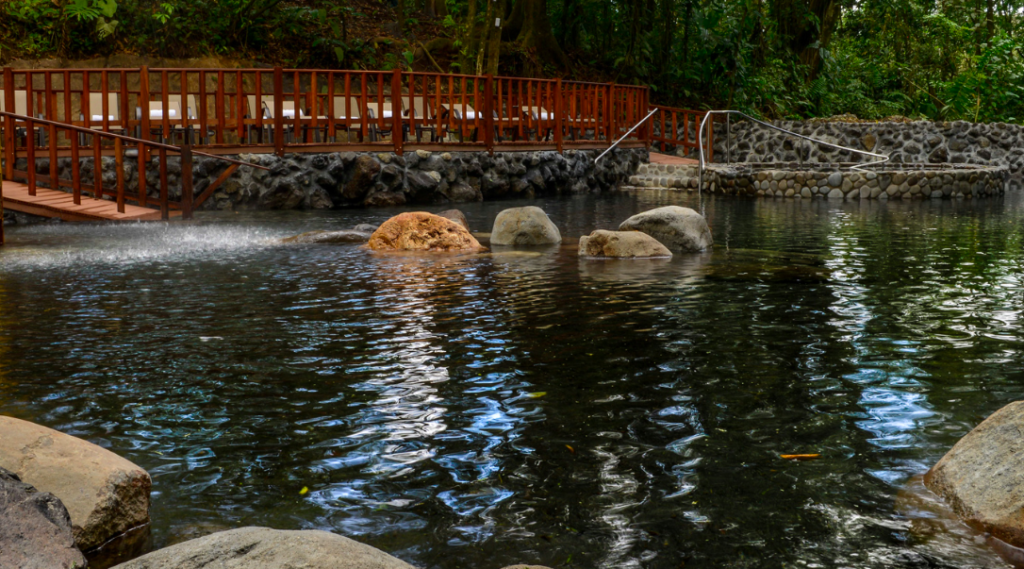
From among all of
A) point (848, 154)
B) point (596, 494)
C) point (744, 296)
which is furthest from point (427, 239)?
point (848, 154)

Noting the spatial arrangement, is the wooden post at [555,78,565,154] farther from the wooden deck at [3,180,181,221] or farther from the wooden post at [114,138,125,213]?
the wooden post at [114,138,125,213]

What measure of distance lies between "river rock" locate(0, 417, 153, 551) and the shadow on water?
143mm

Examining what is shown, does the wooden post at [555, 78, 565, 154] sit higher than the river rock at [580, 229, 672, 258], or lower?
higher

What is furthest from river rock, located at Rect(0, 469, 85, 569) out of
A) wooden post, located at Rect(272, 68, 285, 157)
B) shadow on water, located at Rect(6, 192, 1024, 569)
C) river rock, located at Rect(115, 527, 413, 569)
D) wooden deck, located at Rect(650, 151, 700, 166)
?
wooden deck, located at Rect(650, 151, 700, 166)

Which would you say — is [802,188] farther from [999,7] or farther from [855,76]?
[999,7]

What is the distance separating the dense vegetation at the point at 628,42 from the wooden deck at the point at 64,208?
9480mm

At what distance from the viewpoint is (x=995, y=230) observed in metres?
12.4

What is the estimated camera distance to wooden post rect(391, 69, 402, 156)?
15500mm

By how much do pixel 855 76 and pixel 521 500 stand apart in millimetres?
30593

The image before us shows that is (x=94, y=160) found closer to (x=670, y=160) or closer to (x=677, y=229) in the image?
(x=677, y=229)

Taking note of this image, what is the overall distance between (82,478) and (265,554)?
42.9 inches

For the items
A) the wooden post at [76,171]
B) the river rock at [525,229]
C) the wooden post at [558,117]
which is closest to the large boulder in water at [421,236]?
the river rock at [525,229]

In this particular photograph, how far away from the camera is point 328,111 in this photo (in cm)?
1559

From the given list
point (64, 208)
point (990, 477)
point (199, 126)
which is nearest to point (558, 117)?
point (199, 126)
